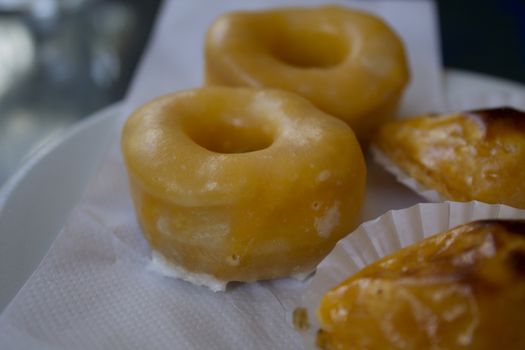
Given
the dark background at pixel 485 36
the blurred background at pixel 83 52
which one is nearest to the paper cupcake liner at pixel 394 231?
the blurred background at pixel 83 52


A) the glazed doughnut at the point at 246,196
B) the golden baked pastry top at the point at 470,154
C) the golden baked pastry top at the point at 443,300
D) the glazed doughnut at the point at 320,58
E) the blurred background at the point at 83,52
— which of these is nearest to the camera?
the golden baked pastry top at the point at 443,300

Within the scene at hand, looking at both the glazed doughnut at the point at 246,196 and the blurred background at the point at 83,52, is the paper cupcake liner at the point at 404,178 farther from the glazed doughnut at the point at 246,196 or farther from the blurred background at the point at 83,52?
the blurred background at the point at 83,52

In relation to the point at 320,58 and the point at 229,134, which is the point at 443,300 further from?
the point at 320,58

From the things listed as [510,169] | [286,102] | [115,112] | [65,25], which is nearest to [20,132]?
[115,112]

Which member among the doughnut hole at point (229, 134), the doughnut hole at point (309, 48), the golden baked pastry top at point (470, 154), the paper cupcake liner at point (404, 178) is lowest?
the paper cupcake liner at point (404, 178)

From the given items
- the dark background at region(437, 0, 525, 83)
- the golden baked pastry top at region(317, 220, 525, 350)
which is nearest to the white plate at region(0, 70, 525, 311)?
the golden baked pastry top at region(317, 220, 525, 350)

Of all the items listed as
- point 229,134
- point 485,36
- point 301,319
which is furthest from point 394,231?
point 485,36

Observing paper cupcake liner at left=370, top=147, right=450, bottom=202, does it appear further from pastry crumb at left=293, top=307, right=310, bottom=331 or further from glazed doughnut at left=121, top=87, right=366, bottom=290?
pastry crumb at left=293, top=307, right=310, bottom=331
